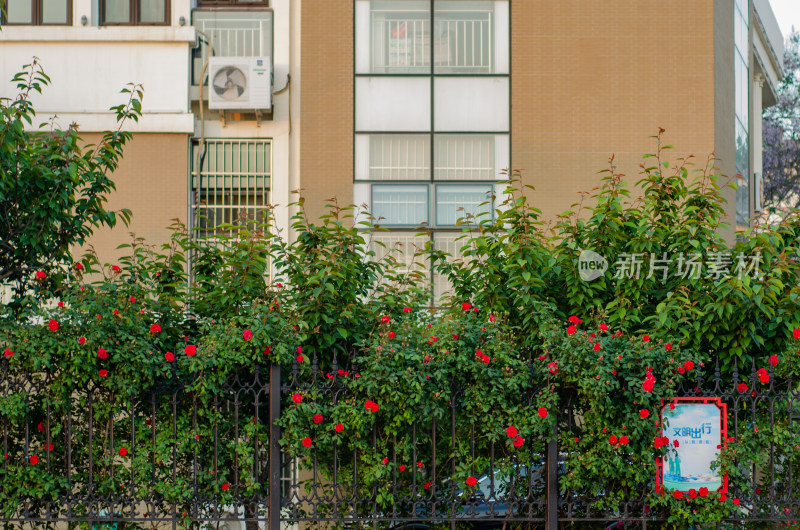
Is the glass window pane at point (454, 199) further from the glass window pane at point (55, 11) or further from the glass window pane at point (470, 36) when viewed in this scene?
the glass window pane at point (55, 11)

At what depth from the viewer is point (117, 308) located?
→ 7.15 m

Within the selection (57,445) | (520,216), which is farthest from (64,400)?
(520,216)

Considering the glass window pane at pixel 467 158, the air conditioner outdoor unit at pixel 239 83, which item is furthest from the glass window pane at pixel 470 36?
the air conditioner outdoor unit at pixel 239 83

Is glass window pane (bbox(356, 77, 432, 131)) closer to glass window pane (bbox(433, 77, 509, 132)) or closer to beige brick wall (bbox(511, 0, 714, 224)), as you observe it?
glass window pane (bbox(433, 77, 509, 132))

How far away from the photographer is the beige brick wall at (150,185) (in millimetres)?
13633

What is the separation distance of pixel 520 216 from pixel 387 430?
227cm

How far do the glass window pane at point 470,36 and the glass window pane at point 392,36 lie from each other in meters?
0.22

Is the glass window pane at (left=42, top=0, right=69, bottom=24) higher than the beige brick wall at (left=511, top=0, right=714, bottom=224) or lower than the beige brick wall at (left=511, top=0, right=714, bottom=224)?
higher

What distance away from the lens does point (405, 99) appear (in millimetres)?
13977

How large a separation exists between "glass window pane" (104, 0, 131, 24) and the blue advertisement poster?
10.7 m

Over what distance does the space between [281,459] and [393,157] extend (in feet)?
25.0

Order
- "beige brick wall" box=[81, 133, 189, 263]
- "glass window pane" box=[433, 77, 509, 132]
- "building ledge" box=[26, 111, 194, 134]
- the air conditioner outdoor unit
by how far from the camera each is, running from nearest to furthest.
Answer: the air conditioner outdoor unit → "building ledge" box=[26, 111, 194, 134] → "beige brick wall" box=[81, 133, 189, 263] → "glass window pane" box=[433, 77, 509, 132]

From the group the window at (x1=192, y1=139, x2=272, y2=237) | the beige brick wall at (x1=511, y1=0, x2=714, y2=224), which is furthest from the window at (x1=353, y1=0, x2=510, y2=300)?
the window at (x1=192, y1=139, x2=272, y2=237)

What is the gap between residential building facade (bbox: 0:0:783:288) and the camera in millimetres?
13688
